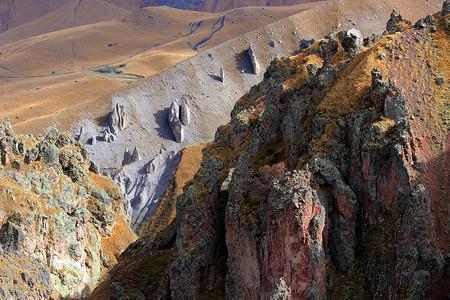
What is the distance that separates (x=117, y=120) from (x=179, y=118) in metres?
17.7

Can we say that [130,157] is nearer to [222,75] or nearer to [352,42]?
[222,75]

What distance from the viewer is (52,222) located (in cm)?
5069

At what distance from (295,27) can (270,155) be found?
146291 mm

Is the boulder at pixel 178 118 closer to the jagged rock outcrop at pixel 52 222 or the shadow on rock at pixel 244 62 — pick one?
the shadow on rock at pixel 244 62

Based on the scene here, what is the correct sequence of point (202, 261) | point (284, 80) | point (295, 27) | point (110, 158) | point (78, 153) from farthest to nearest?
point (295, 27)
point (110, 158)
point (78, 153)
point (284, 80)
point (202, 261)

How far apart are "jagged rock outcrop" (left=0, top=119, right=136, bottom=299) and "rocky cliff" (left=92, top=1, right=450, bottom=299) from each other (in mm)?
13393

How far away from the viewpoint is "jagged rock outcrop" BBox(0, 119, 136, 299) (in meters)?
45.0

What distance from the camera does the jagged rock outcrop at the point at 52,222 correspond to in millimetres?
45000

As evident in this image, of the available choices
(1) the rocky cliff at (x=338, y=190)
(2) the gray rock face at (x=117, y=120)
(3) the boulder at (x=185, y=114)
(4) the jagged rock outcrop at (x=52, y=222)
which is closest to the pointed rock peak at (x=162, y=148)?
(3) the boulder at (x=185, y=114)

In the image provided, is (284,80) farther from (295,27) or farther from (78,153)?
(295,27)

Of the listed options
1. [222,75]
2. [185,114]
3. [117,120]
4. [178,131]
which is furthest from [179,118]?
[222,75]

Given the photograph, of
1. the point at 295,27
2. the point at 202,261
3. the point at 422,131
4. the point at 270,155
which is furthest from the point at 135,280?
the point at 295,27

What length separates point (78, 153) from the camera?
61156 mm

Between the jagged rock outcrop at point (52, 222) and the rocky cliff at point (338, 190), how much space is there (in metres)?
13.4
